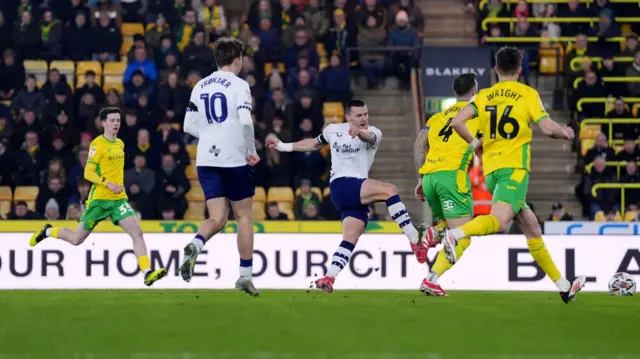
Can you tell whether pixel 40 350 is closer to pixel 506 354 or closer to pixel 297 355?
pixel 297 355

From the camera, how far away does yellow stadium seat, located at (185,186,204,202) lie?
2073 centimetres

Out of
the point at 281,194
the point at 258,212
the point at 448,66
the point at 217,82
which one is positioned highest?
the point at 217,82

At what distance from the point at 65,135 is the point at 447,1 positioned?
331 inches

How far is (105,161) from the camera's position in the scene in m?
13.5

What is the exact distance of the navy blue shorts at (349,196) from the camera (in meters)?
12.4

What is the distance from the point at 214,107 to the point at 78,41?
38.8 ft

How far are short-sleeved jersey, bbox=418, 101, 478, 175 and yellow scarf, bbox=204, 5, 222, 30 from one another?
38.0ft

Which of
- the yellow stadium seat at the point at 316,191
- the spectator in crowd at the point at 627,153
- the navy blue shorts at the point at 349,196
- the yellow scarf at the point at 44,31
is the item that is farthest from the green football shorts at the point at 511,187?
the yellow scarf at the point at 44,31

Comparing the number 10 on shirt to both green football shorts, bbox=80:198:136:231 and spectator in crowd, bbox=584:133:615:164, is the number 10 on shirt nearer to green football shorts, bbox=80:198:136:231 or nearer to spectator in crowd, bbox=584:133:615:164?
green football shorts, bbox=80:198:136:231

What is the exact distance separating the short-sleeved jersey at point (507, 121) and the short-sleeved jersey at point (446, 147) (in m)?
1.62

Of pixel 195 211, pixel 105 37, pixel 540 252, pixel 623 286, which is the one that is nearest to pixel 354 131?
pixel 540 252

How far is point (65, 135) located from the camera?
2056cm

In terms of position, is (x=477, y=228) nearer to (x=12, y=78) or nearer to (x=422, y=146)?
(x=422, y=146)

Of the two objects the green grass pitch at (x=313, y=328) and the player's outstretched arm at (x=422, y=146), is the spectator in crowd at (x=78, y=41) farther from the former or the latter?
the green grass pitch at (x=313, y=328)
